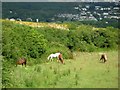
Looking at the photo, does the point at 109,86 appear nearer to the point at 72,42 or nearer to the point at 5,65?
Result: the point at 5,65

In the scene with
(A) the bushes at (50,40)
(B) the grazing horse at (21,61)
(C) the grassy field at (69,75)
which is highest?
(A) the bushes at (50,40)

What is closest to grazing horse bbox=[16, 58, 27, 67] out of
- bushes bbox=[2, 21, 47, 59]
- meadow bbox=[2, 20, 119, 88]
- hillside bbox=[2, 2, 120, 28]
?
meadow bbox=[2, 20, 119, 88]

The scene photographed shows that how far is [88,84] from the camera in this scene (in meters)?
20.2

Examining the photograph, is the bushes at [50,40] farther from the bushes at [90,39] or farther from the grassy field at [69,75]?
the grassy field at [69,75]

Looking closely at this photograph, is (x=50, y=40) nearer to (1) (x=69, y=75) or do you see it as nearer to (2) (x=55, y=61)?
(2) (x=55, y=61)

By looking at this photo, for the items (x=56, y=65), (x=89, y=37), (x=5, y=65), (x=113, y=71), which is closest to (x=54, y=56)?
(x=56, y=65)

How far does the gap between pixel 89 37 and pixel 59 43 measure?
520 centimetres

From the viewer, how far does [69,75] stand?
22.8m

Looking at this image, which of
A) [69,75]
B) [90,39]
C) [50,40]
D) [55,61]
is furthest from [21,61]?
[90,39]

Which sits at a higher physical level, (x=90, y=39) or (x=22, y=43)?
(x=22, y=43)

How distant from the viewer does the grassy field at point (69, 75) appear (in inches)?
789

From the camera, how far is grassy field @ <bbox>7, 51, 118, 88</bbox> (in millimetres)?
20031

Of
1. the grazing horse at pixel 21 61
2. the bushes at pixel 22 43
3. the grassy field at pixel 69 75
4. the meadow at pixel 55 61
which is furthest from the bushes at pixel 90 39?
the grazing horse at pixel 21 61

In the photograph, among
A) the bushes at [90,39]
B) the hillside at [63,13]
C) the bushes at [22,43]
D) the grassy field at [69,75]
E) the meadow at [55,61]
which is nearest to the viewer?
→ the grassy field at [69,75]
